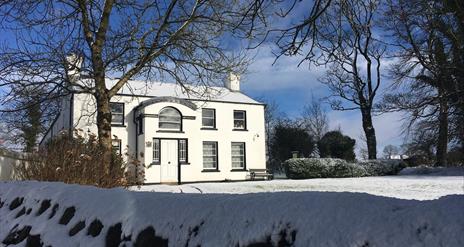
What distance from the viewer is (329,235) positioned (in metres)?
2.04

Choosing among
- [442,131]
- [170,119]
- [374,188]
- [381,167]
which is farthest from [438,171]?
[170,119]

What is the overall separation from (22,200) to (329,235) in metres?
5.57

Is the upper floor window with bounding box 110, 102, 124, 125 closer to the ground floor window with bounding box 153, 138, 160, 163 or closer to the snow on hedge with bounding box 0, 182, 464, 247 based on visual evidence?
the ground floor window with bounding box 153, 138, 160, 163

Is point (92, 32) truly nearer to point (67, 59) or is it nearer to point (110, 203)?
point (67, 59)

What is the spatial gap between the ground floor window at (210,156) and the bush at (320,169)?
216 inches

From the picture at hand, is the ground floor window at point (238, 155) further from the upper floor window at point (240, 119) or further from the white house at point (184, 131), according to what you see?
the upper floor window at point (240, 119)

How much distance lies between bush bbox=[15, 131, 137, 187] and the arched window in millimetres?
→ 16808

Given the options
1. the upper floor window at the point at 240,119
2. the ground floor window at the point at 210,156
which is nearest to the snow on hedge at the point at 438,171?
the upper floor window at the point at 240,119

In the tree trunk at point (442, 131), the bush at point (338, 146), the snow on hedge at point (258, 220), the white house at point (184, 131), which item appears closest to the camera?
the snow on hedge at point (258, 220)

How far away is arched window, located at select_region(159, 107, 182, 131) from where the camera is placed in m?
27.5

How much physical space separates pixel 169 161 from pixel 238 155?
5.46m

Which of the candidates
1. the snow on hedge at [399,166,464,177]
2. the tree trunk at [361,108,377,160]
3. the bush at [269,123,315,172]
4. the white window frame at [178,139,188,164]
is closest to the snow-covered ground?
the snow on hedge at [399,166,464,177]

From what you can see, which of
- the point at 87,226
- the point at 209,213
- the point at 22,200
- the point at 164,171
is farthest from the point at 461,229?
the point at 164,171

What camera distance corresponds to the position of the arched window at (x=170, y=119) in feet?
90.2
